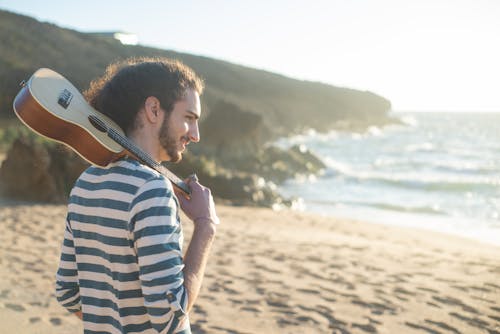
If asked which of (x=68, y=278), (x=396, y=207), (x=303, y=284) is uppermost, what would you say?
(x=68, y=278)

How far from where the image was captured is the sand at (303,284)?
4145 millimetres

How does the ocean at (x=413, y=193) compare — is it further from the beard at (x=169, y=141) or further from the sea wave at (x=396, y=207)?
the beard at (x=169, y=141)

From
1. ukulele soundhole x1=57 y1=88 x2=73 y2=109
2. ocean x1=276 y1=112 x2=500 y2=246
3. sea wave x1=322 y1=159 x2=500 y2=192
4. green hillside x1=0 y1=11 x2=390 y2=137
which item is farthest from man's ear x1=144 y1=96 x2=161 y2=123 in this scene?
sea wave x1=322 y1=159 x2=500 y2=192

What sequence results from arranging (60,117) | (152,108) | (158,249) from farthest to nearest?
(152,108)
(60,117)
(158,249)

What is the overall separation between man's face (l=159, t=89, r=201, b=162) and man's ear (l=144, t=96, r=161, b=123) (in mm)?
35

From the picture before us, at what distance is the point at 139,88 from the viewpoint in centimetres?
152

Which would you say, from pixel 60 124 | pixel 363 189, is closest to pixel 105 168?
pixel 60 124

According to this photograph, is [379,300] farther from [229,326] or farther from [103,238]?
[103,238]

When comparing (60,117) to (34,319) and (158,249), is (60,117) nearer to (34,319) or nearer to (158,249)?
(158,249)

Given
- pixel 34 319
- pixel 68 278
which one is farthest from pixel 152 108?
pixel 34 319

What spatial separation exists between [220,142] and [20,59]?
1721 cm

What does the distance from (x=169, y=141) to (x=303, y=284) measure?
162 inches

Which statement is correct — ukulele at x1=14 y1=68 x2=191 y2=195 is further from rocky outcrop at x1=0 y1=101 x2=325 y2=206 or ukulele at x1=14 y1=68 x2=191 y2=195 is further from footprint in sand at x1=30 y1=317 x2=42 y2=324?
footprint in sand at x1=30 y1=317 x2=42 y2=324

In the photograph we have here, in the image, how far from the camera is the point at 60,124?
4.65 feet
